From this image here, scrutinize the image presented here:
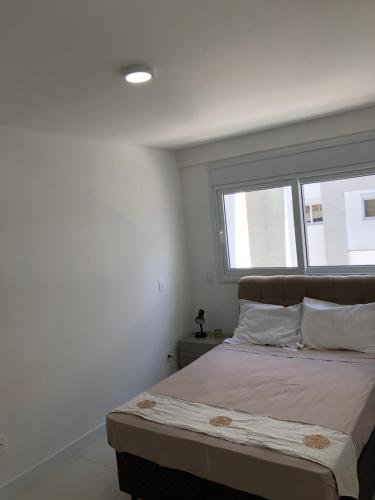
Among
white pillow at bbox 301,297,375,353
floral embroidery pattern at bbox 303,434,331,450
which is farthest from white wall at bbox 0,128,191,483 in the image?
floral embroidery pattern at bbox 303,434,331,450

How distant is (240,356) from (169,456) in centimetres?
116

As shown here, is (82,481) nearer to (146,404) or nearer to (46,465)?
(46,465)

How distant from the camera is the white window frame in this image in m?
3.36

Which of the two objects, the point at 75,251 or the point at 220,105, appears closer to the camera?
the point at 220,105

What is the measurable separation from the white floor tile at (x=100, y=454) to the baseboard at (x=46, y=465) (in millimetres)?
42

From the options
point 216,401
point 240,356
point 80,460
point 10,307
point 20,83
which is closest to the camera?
point 20,83

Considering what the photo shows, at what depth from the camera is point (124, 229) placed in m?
3.44

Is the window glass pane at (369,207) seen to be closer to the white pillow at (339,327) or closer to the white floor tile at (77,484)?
the white pillow at (339,327)

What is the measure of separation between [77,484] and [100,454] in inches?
13.4

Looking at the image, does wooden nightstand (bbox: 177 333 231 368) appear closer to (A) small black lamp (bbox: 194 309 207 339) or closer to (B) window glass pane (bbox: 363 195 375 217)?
(A) small black lamp (bbox: 194 309 207 339)

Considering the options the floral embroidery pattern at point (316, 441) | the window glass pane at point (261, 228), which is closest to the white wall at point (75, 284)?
the window glass pane at point (261, 228)

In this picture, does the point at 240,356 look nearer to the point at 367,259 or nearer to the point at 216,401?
the point at 216,401

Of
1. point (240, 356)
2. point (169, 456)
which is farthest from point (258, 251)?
point (169, 456)

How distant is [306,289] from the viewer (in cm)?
330
